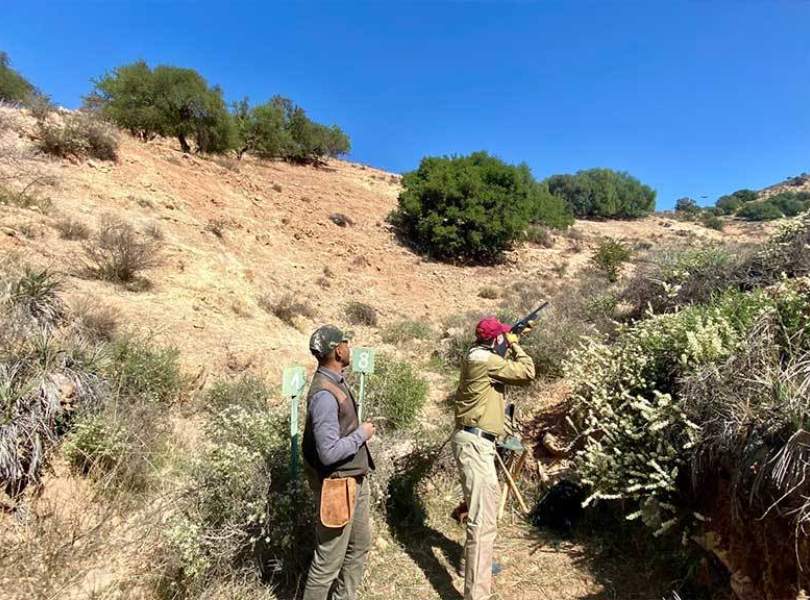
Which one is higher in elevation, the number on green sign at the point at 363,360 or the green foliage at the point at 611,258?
the green foliage at the point at 611,258

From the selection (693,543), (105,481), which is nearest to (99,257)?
(105,481)

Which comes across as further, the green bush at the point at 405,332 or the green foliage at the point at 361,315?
the green foliage at the point at 361,315

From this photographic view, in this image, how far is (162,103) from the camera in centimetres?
1722

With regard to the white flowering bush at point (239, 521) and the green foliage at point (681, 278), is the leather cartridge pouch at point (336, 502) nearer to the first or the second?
the white flowering bush at point (239, 521)

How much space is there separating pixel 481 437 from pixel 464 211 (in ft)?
49.6

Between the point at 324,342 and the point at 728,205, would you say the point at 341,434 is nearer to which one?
the point at 324,342

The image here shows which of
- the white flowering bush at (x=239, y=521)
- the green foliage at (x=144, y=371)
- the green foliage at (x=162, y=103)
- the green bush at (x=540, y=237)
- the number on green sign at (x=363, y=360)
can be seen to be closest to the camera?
the white flowering bush at (x=239, y=521)

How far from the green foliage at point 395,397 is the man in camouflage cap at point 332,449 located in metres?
2.47

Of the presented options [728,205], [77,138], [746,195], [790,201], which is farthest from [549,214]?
[746,195]

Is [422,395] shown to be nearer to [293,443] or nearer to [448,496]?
[448,496]

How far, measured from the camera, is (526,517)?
4.30 meters

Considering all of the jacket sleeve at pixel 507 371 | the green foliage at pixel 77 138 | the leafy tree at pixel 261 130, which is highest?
the leafy tree at pixel 261 130

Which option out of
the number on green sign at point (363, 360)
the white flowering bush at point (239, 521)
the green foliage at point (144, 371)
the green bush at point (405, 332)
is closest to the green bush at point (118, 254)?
the green foliage at point (144, 371)

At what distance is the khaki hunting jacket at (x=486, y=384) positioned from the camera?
3363 millimetres
